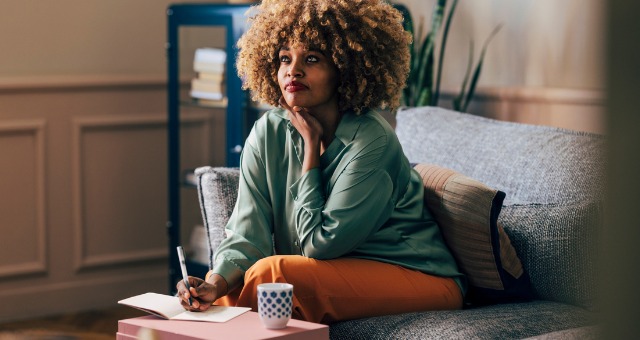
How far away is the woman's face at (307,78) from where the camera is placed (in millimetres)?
1985

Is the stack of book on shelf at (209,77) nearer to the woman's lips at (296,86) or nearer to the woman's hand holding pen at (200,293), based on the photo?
the woman's lips at (296,86)

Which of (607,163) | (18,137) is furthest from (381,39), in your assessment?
(18,137)

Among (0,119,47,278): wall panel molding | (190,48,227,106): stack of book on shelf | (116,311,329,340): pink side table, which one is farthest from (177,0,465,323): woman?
(0,119,47,278): wall panel molding

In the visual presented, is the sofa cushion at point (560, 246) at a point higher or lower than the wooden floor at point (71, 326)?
higher

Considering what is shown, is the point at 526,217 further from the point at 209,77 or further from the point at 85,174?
the point at 85,174

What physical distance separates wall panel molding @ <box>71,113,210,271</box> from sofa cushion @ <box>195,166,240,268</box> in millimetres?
1699

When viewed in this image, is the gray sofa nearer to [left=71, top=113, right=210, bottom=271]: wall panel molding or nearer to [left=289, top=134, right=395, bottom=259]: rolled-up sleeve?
[left=289, top=134, right=395, bottom=259]: rolled-up sleeve

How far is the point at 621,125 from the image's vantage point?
0.65 ft

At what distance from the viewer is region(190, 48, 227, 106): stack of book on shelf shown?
353 cm

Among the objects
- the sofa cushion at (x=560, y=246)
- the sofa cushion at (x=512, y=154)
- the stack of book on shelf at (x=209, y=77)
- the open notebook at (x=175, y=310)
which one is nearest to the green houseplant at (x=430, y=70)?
the sofa cushion at (x=512, y=154)

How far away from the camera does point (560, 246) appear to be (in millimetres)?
1925

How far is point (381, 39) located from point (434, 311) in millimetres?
645

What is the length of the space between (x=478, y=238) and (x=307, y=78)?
0.54 metres

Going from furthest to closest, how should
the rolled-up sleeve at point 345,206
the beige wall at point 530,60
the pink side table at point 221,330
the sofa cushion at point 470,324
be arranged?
1. the beige wall at point 530,60
2. the rolled-up sleeve at point 345,206
3. the sofa cushion at point 470,324
4. the pink side table at point 221,330
